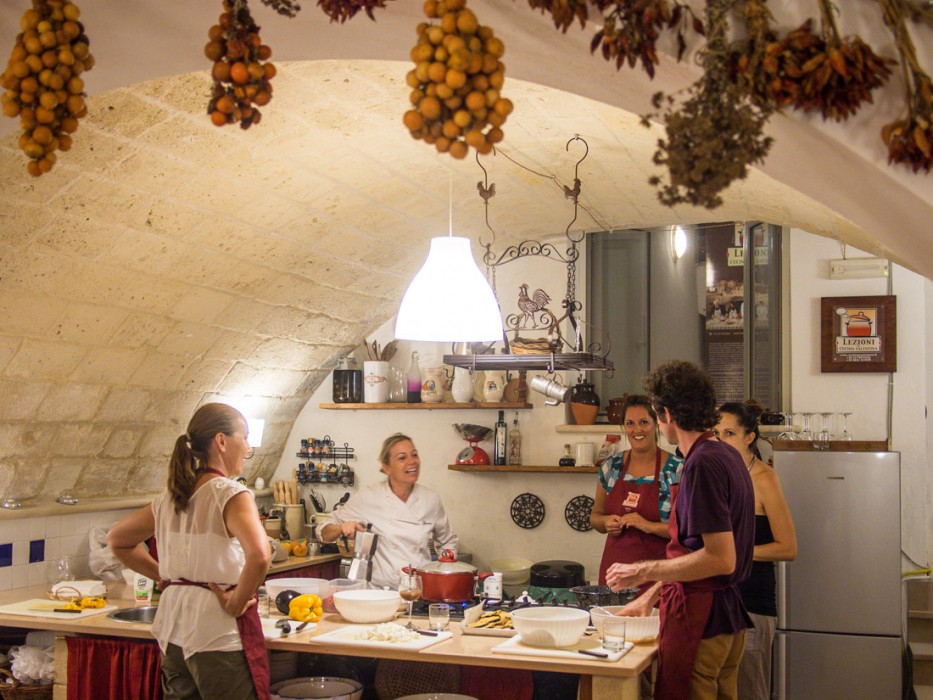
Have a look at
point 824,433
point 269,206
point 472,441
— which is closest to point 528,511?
point 472,441

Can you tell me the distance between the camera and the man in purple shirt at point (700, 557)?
10.4 feet

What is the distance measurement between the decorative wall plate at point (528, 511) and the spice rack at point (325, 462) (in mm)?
1159

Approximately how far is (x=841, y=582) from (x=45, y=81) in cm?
461

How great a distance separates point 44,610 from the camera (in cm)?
417

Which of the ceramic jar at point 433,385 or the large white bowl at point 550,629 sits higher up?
the ceramic jar at point 433,385

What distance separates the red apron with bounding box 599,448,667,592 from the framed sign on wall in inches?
51.3

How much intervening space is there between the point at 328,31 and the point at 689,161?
105cm

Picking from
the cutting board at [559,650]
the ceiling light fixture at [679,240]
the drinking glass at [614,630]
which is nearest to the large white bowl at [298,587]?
the cutting board at [559,650]

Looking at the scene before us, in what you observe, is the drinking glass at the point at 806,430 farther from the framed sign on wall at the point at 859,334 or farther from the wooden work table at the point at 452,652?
the wooden work table at the point at 452,652

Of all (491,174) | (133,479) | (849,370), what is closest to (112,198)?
(491,174)

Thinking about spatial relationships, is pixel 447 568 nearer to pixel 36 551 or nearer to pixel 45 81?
pixel 36 551

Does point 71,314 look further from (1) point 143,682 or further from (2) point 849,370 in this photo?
(2) point 849,370

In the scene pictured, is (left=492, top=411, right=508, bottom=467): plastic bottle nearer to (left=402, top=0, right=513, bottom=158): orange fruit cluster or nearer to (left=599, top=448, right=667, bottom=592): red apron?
(left=599, top=448, right=667, bottom=592): red apron

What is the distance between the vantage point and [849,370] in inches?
214
